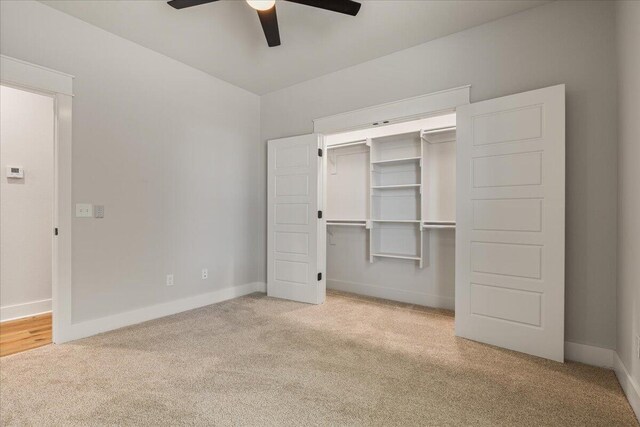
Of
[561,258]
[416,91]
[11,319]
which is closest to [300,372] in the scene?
[561,258]

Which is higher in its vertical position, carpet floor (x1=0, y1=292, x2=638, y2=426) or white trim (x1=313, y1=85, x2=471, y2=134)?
white trim (x1=313, y1=85, x2=471, y2=134)

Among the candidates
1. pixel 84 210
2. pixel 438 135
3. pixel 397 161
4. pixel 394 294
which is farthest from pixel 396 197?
pixel 84 210

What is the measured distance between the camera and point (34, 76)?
2539 millimetres

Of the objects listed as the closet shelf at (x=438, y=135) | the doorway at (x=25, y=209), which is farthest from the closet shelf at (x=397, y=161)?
the doorway at (x=25, y=209)

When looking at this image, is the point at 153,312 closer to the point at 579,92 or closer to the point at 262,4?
the point at 262,4

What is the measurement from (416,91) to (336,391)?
9.24 ft

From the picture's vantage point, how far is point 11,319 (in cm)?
336

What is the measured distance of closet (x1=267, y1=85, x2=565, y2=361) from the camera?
2.44 m

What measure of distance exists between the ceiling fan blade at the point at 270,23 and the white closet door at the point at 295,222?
4.51 feet

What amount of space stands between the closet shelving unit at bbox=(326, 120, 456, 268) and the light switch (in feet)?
9.68

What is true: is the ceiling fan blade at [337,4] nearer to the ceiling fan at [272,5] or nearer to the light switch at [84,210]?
the ceiling fan at [272,5]

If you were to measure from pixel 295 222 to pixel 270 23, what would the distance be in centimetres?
224

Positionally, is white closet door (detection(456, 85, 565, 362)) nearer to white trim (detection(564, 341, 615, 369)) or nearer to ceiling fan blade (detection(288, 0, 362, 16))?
white trim (detection(564, 341, 615, 369))

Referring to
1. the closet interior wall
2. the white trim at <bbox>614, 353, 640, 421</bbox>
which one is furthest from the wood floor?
the white trim at <bbox>614, 353, 640, 421</bbox>
